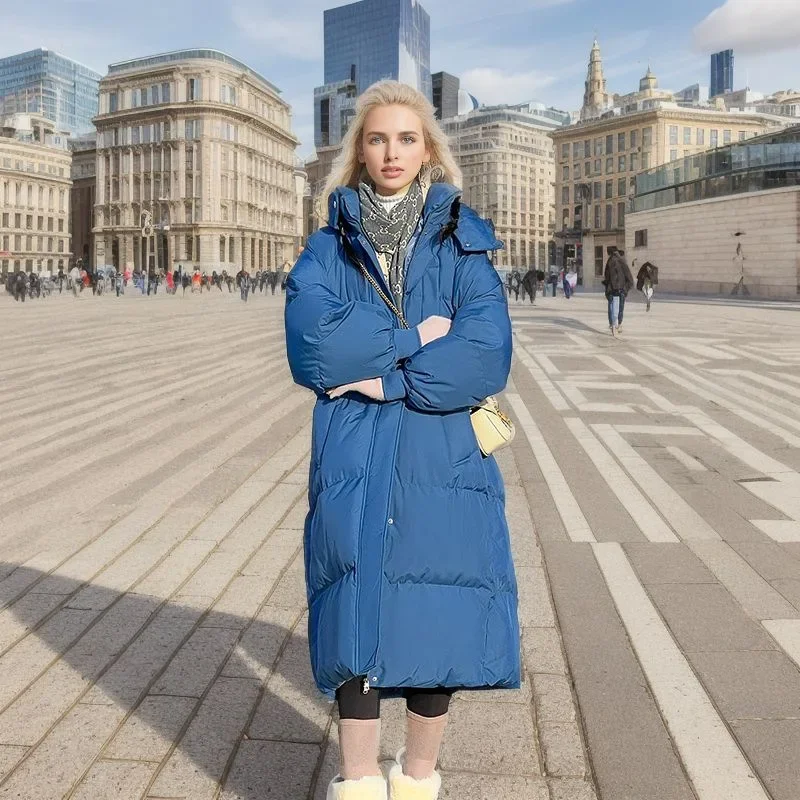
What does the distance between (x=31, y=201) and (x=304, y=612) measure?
124643 mm

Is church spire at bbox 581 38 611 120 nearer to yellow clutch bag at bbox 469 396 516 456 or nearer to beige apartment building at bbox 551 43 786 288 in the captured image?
beige apartment building at bbox 551 43 786 288

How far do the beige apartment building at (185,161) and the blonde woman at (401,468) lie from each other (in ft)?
324

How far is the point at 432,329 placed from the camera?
226 cm

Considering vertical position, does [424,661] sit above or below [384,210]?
below

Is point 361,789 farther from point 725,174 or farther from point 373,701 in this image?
A: point 725,174

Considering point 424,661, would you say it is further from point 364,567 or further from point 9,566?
point 9,566

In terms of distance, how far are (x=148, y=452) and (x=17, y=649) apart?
410 cm

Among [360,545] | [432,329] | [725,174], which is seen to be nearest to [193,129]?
[725,174]

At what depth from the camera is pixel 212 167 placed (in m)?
99.2

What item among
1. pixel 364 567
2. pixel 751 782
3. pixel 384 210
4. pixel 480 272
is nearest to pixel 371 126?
pixel 384 210

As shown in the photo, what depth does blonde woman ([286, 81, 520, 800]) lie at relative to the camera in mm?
2111

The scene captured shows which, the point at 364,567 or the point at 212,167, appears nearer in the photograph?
the point at 364,567

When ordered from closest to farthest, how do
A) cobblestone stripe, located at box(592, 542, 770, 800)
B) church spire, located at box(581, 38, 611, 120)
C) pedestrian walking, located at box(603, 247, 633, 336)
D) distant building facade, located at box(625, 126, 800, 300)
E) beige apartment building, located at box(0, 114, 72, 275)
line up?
cobblestone stripe, located at box(592, 542, 770, 800) < pedestrian walking, located at box(603, 247, 633, 336) < distant building facade, located at box(625, 126, 800, 300) < beige apartment building, located at box(0, 114, 72, 275) < church spire, located at box(581, 38, 611, 120)

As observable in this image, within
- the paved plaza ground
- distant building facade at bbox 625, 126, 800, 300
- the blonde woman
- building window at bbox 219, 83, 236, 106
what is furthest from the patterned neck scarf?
building window at bbox 219, 83, 236, 106
